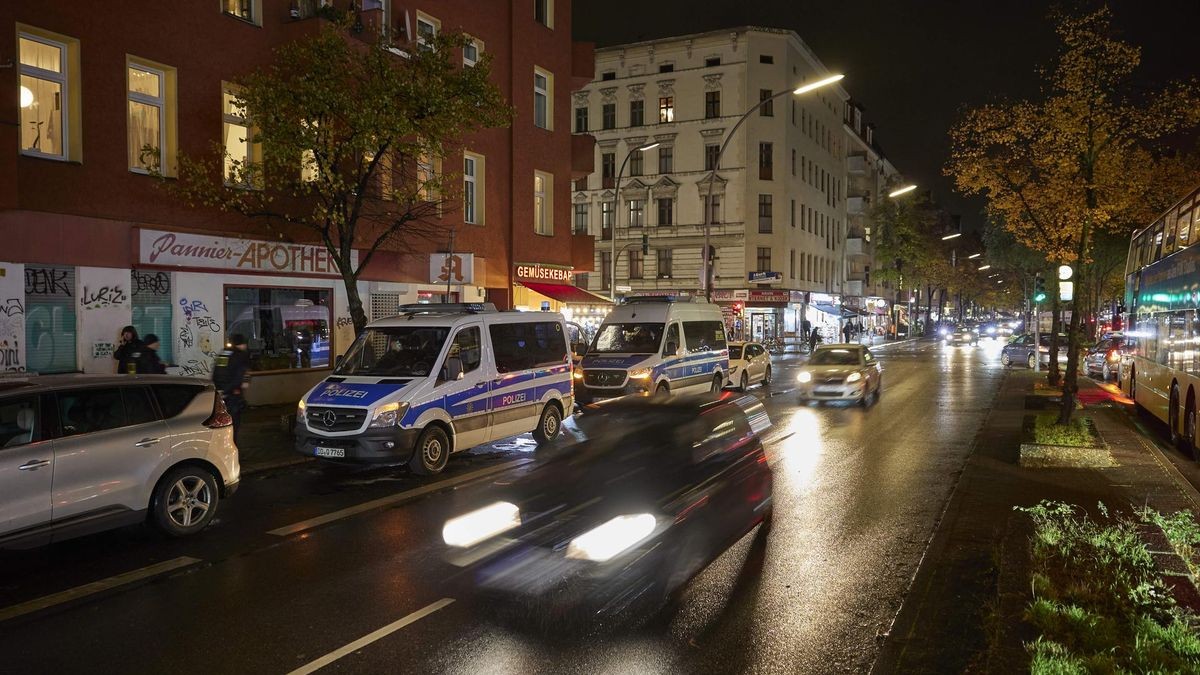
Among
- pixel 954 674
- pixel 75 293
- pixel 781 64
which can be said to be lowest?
pixel 954 674

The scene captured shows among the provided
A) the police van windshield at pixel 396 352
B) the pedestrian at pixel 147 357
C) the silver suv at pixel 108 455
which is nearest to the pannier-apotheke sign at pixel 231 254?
the pedestrian at pixel 147 357

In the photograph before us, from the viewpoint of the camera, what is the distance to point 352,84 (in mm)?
17172

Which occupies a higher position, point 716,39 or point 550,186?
point 716,39

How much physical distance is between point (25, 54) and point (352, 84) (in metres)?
5.64

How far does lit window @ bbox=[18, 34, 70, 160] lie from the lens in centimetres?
1365

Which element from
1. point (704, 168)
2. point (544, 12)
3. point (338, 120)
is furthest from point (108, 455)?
point (704, 168)

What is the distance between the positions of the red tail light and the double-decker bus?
43.5 feet

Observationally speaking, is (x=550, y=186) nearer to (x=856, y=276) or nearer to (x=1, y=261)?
(x=1, y=261)

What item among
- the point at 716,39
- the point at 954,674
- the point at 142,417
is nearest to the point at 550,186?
the point at 142,417

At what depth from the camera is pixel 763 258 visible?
53.6m

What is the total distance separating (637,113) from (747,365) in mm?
35218

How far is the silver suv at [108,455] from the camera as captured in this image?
22.7 ft

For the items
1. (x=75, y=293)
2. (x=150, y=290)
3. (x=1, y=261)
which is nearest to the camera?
(x=1, y=261)

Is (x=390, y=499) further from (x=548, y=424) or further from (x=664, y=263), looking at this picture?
(x=664, y=263)
